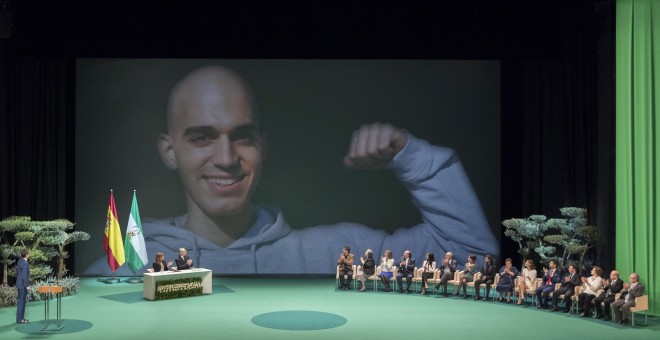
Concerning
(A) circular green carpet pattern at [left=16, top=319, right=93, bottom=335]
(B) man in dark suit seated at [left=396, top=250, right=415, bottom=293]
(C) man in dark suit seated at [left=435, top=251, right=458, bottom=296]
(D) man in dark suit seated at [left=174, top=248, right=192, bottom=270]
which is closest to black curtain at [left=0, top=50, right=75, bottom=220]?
(D) man in dark suit seated at [left=174, top=248, right=192, bottom=270]

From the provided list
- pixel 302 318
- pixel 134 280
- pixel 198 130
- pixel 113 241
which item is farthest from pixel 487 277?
pixel 113 241

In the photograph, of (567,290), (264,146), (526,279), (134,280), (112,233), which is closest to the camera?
(567,290)

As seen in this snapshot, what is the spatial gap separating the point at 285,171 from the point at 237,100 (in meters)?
1.98

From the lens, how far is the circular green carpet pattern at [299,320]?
11.0 metres

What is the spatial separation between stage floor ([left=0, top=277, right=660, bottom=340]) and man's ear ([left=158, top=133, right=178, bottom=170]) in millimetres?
3254

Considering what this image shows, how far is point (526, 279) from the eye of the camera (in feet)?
43.3

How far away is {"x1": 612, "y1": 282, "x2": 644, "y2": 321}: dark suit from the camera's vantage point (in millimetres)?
11055

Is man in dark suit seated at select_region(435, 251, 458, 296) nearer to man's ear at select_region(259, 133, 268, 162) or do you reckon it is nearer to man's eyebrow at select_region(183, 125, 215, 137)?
man's ear at select_region(259, 133, 268, 162)

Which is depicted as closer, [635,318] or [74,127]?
[635,318]

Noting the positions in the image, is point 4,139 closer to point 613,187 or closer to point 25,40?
point 25,40

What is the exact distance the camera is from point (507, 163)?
16.7 m

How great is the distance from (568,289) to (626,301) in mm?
1230

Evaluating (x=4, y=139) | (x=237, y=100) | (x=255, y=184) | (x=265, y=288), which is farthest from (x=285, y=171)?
(x=4, y=139)

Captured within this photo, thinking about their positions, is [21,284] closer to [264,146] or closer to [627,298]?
[264,146]
